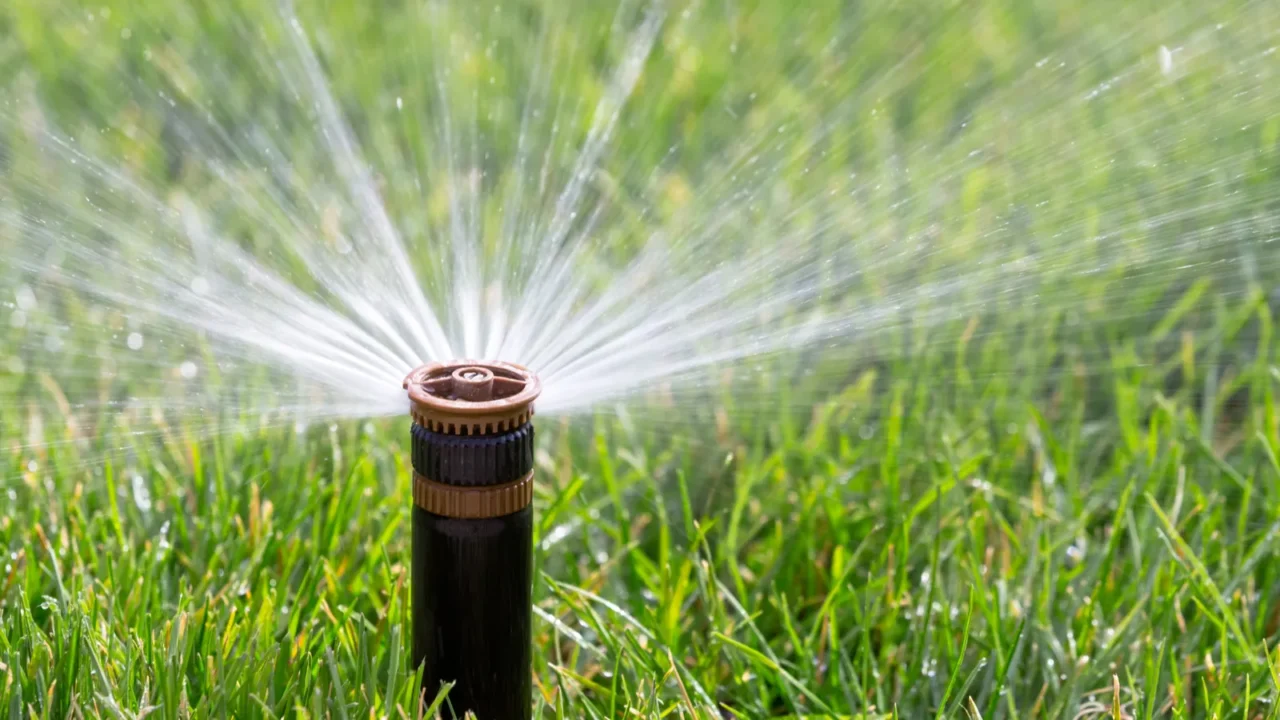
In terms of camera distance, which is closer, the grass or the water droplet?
the grass

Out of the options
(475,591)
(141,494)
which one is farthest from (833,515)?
(141,494)

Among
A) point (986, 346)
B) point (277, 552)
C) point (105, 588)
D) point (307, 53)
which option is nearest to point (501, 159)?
point (307, 53)

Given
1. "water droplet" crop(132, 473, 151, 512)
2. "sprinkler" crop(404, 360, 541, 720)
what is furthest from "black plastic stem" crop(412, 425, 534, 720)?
"water droplet" crop(132, 473, 151, 512)

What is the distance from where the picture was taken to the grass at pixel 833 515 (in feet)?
5.87

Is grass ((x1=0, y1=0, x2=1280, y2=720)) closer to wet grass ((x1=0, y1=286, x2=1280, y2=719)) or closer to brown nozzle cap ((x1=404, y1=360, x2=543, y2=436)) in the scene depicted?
wet grass ((x1=0, y1=286, x2=1280, y2=719))

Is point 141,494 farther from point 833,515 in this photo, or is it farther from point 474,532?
point 833,515

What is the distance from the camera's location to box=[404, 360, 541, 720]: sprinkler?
1.41m

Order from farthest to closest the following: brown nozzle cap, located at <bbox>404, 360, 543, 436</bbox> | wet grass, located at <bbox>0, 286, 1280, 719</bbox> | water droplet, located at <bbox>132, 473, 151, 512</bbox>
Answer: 1. water droplet, located at <bbox>132, 473, 151, 512</bbox>
2. wet grass, located at <bbox>0, 286, 1280, 719</bbox>
3. brown nozzle cap, located at <bbox>404, 360, 543, 436</bbox>

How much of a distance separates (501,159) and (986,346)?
1.32 metres

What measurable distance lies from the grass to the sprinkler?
93 mm

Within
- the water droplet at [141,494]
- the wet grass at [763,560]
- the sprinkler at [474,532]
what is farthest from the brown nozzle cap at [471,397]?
the water droplet at [141,494]

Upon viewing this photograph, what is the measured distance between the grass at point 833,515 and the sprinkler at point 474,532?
9 cm

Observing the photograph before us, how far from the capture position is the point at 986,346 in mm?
2668

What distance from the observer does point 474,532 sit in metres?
1.46
